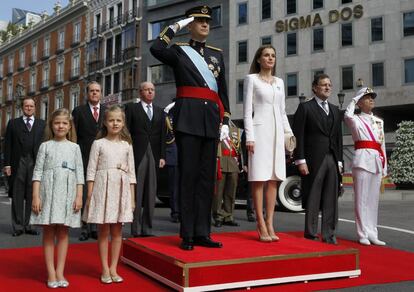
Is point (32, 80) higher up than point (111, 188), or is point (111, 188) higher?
point (32, 80)

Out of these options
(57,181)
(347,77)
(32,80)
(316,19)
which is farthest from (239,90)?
(57,181)

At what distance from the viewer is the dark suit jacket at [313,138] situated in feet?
21.1

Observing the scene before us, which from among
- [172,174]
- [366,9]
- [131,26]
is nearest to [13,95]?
[131,26]

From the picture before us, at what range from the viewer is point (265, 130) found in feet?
18.4

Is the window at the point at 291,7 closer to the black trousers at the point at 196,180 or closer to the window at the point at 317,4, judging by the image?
the window at the point at 317,4

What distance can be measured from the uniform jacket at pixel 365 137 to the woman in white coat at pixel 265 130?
1.55 metres

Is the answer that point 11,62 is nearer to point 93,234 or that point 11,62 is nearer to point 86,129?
point 86,129

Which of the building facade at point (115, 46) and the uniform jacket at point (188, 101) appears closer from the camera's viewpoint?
the uniform jacket at point (188, 101)

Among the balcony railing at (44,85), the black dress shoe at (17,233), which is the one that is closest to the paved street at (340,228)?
the black dress shoe at (17,233)

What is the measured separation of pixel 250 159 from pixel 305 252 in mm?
1409

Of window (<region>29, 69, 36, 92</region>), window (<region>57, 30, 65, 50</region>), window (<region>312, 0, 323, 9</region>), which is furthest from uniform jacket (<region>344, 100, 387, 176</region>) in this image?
window (<region>29, 69, 36, 92</region>)

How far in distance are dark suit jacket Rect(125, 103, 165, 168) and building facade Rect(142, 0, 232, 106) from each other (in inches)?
1270

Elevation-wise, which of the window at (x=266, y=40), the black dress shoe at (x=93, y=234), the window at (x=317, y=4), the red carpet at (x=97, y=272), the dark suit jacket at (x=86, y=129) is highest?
the window at (x=317, y=4)

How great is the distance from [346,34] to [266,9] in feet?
21.7
